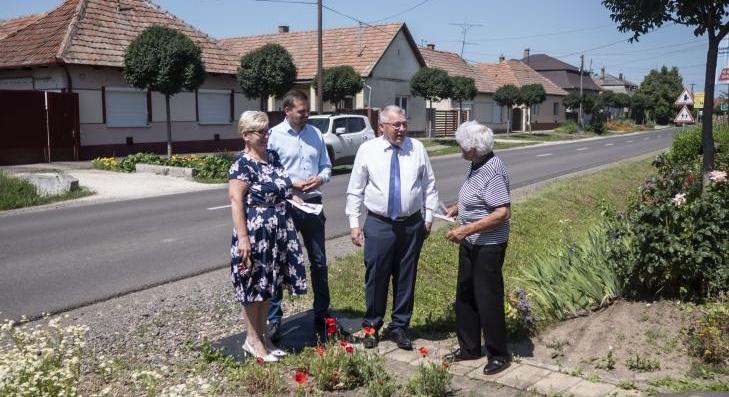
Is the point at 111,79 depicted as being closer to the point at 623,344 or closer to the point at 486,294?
the point at 486,294

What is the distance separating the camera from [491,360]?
445cm

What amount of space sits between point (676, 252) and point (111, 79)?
22288 millimetres

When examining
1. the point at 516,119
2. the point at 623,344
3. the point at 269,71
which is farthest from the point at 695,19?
the point at 516,119

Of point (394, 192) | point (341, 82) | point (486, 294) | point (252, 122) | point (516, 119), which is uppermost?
point (341, 82)

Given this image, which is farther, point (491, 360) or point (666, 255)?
point (666, 255)

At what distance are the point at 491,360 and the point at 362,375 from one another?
0.90 m

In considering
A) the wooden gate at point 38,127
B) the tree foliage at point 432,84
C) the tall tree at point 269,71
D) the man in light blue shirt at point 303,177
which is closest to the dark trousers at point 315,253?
the man in light blue shirt at point 303,177

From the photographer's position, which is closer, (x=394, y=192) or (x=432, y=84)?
(x=394, y=192)

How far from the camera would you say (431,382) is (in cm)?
388

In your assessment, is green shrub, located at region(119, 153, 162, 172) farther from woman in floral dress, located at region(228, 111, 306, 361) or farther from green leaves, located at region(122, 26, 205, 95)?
woman in floral dress, located at region(228, 111, 306, 361)

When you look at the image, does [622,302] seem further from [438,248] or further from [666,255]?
[438,248]

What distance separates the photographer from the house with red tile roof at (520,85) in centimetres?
5584

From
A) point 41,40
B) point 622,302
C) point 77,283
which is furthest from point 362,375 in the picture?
point 41,40

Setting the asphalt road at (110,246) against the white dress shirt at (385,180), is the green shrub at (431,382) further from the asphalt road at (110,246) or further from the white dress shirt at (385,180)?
the asphalt road at (110,246)
